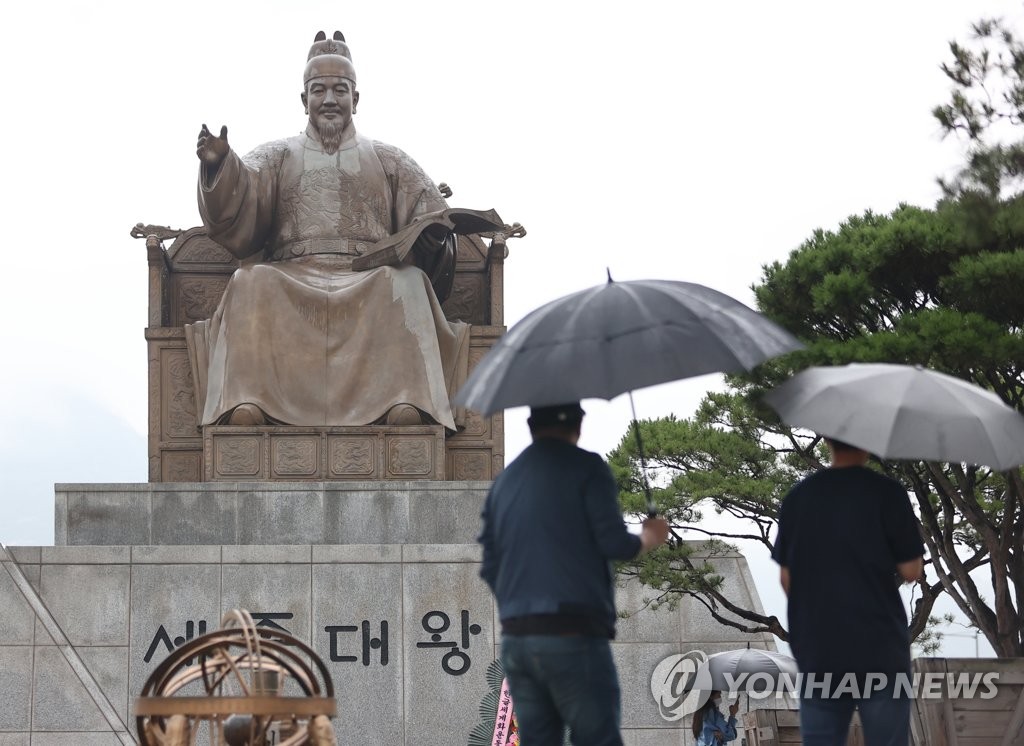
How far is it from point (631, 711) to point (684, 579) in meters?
0.87

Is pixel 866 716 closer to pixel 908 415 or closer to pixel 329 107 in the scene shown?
pixel 908 415

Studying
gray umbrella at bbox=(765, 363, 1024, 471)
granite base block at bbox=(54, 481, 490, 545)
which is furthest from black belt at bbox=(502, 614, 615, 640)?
granite base block at bbox=(54, 481, 490, 545)

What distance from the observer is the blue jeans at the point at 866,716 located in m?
4.30

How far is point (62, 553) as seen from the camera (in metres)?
10.9

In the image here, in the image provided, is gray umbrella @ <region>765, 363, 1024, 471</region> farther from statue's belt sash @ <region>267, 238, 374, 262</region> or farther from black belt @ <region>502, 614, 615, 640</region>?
statue's belt sash @ <region>267, 238, 374, 262</region>

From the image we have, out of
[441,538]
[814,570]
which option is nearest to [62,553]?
[441,538]

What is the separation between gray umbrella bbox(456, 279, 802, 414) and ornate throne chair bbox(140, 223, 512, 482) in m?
7.12

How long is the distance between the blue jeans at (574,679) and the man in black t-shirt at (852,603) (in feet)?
2.03

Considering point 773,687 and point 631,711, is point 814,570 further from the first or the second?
point 631,711

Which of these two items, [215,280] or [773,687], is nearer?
[773,687]

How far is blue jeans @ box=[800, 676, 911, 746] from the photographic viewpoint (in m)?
4.30

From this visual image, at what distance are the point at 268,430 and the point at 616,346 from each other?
24.4 ft

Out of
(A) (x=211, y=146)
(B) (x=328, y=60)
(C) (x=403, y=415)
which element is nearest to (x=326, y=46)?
(B) (x=328, y=60)

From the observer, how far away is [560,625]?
394 cm
